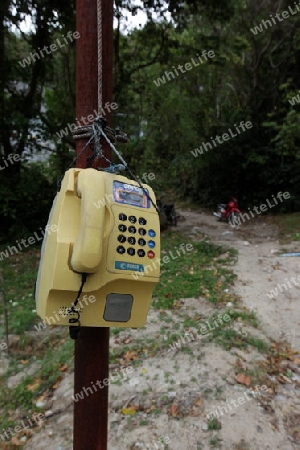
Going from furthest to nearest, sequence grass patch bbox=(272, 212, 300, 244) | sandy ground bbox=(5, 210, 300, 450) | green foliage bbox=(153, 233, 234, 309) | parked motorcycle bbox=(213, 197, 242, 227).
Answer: parked motorcycle bbox=(213, 197, 242, 227)
grass patch bbox=(272, 212, 300, 244)
green foliage bbox=(153, 233, 234, 309)
sandy ground bbox=(5, 210, 300, 450)

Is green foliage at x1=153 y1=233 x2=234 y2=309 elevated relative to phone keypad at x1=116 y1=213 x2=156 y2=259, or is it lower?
lower

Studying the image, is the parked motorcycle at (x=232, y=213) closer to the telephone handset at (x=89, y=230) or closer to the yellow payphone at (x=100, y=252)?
the yellow payphone at (x=100, y=252)

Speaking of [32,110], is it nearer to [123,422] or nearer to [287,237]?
[287,237]

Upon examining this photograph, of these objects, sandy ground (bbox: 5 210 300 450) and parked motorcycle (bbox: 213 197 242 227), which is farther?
parked motorcycle (bbox: 213 197 242 227)

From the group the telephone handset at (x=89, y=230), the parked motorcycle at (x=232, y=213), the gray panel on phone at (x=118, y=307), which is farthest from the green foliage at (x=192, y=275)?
the telephone handset at (x=89, y=230)

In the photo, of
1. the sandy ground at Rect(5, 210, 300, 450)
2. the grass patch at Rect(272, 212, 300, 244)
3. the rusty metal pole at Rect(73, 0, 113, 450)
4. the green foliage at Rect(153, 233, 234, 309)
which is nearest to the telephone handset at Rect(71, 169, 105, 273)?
the rusty metal pole at Rect(73, 0, 113, 450)

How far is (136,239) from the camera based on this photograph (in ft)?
3.86

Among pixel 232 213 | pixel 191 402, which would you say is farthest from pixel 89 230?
pixel 232 213

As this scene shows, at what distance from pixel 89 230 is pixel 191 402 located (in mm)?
2504

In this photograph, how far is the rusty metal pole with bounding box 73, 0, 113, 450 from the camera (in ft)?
4.53

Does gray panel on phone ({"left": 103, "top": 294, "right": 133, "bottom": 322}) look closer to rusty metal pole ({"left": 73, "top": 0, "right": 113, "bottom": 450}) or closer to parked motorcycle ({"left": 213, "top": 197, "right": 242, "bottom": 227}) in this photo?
rusty metal pole ({"left": 73, "top": 0, "right": 113, "bottom": 450})

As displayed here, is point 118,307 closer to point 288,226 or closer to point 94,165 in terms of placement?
point 94,165

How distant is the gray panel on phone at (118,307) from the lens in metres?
1.18

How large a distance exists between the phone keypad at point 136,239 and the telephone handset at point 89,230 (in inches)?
2.9
